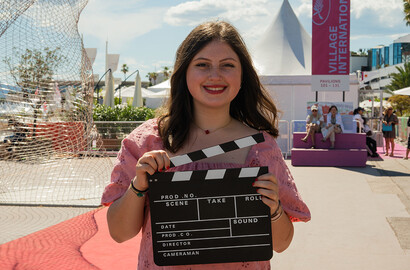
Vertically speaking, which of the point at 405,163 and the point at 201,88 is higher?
the point at 201,88

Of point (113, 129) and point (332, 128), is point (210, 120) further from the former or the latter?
point (113, 129)

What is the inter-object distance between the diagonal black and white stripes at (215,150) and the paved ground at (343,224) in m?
3.63

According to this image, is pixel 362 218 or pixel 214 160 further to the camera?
pixel 362 218

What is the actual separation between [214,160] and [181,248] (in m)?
0.40

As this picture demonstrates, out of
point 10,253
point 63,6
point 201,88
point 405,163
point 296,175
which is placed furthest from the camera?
point 405,163

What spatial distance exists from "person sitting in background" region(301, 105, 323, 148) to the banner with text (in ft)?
3.70

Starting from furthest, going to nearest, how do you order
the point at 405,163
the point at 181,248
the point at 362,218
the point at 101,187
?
1. the point at 405,163
2. the point at 101,187
3. the point at 362,218
4. the point at 181,248

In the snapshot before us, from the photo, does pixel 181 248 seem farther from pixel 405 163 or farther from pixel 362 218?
pixel 405 163

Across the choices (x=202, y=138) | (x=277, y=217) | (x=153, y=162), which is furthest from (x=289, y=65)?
(x=153, y=162)

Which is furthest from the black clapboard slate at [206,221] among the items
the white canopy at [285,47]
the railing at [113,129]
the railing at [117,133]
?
the white canopy at [285,47]

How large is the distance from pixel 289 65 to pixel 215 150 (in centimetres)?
2005

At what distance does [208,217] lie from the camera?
6.67 ft

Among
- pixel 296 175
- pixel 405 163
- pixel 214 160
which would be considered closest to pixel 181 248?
pixel 214 160

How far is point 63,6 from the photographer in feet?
28.9
